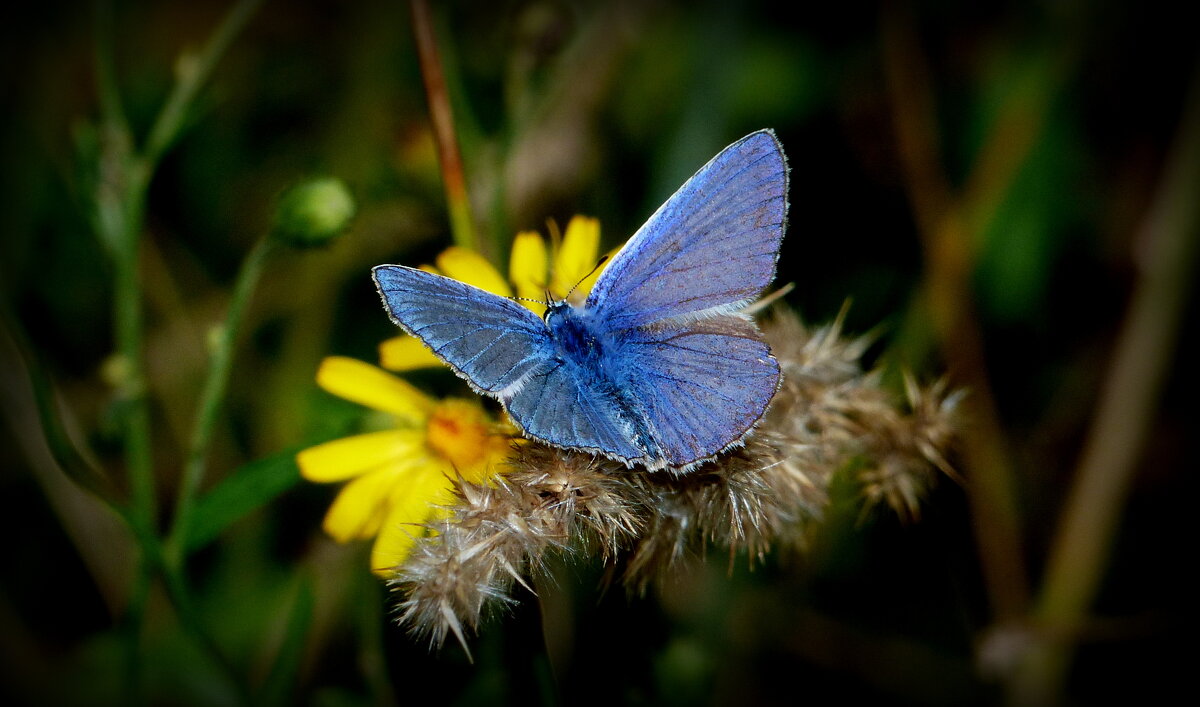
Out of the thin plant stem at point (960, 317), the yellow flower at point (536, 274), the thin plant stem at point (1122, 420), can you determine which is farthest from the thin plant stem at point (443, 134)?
the thin plant stem at point (1122, 420)

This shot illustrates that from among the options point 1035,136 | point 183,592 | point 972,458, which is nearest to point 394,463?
point 183,592

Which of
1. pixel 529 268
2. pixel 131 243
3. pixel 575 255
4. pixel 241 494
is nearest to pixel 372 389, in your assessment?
pixel 241 494

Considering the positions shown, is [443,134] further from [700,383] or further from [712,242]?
[700,383]

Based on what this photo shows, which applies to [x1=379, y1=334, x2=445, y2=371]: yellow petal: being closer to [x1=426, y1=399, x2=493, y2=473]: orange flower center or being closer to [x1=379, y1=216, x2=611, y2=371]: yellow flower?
[x1=379, y1=216, x2=611, y2=371]: yellow flower

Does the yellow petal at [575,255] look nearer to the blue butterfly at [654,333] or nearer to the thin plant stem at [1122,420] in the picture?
the blue butterfly at [654,333]

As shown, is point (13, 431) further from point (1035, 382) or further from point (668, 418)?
point (1035, 382)

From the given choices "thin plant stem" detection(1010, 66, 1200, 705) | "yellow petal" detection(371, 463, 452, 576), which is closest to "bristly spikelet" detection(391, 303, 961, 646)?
"yellow petal" detection(371, 463, 452, 576)
